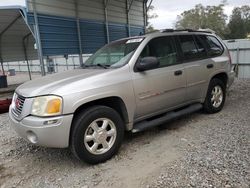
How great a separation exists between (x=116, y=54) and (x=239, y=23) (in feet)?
159

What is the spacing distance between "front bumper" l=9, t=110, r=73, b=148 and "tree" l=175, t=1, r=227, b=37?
42.2 meters

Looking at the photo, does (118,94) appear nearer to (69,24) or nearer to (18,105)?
(18,105)

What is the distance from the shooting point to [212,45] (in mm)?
5129

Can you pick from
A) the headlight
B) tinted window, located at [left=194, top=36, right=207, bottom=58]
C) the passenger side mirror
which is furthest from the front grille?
tinted window, located at [left=194, top=36, right=207, bottom=58]

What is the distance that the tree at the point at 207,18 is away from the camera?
42.5 metres

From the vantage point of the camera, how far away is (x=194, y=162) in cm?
316

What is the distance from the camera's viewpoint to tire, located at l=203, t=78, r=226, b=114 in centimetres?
505

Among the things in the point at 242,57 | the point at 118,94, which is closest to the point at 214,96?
the point at 118,94

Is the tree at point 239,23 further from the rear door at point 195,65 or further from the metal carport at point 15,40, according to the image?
the rear door at point 195,65

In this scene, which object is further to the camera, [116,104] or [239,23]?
[239,23]

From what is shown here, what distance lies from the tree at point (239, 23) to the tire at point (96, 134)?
45.2 metres

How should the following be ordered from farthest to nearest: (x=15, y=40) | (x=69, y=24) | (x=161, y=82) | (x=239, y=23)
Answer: (x=239, y=23), (x=15, y=40), (x=69, y=24), (x=161, y=82)

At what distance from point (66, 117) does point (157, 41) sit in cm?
212

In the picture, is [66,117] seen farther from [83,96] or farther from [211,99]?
[211,99]
